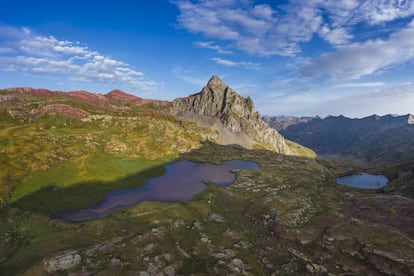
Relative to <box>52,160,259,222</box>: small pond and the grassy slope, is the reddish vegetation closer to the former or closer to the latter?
<box>52,160,259,222</box>: small pond

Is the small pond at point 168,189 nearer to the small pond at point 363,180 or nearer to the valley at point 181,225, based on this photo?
the valley at point 181,225

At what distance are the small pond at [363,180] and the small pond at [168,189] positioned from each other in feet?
236

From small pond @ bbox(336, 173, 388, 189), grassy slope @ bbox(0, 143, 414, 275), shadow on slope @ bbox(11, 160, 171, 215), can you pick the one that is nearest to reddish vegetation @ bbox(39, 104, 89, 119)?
shadow on slope @ bbox(11, 160, 171, 215)

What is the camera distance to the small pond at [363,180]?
477 ft

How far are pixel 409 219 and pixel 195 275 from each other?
5833 centimetres

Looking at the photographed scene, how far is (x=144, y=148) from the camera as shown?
14175 centimetres

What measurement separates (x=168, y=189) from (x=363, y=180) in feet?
433

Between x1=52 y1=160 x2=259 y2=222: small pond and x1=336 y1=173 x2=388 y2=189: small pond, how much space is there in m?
71.9

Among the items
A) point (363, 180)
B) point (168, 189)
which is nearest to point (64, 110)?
point (168, 189)

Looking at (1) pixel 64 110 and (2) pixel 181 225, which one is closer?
(2) pixel 181 225

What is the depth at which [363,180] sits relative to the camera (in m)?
161

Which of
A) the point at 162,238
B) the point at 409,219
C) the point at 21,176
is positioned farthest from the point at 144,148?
the point at 409,219

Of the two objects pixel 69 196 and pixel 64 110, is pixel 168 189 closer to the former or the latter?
pixel 69 196

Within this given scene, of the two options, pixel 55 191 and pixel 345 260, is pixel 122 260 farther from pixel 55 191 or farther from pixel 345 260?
pixel 55 191
